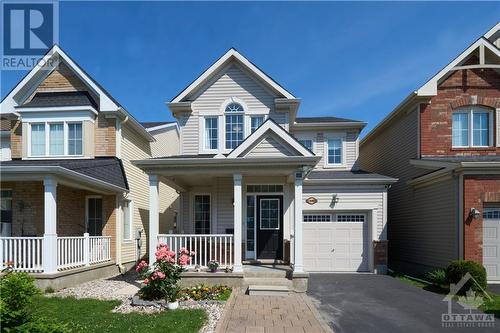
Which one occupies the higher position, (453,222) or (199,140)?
(199,140)

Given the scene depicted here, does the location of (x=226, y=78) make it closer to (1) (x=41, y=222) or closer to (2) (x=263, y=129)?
(2) (x=263, y=129)

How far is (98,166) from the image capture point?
1292 cm

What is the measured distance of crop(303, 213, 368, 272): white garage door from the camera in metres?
14.0

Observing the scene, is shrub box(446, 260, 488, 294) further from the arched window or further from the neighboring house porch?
the neighboring house porch

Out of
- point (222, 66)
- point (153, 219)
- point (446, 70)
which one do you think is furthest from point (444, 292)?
point (222, 66)

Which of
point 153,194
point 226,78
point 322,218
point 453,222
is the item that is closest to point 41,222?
point 153,194

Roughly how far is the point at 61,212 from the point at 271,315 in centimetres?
931

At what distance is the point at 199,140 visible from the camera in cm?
1388

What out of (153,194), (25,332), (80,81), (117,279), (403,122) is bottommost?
(117,279)

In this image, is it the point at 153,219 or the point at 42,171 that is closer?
the point at 42,171

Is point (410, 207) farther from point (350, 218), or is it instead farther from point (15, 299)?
point (15, 299)

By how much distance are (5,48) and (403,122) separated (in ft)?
52.2

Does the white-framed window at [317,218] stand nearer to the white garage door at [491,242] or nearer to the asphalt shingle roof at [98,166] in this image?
the white garage door at [491,242]

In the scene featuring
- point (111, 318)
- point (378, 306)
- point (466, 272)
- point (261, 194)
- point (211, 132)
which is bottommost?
point (378, 306)
